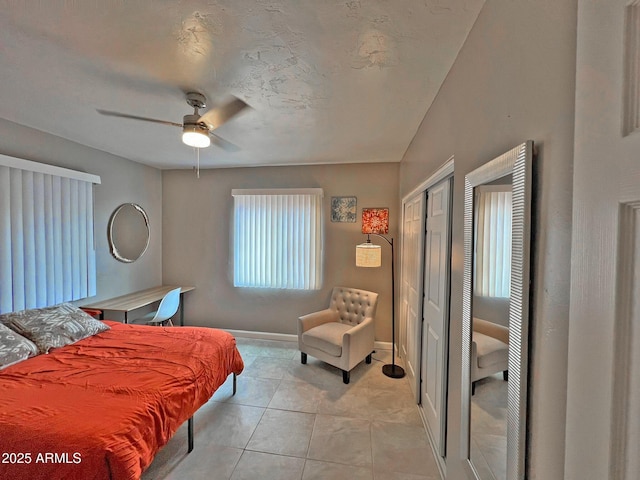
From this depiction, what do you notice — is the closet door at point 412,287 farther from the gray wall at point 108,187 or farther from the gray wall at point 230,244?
the gray wall at point 108,187

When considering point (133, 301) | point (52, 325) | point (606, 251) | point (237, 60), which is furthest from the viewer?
point (133, 301)

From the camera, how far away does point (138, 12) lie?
3.83 feet

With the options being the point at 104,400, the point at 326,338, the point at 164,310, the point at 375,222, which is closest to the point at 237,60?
the point at 104,400

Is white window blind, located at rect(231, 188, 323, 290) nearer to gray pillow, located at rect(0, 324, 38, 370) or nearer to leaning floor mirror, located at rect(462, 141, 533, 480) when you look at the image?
gray pillow, located at rect(0, 324, 38, 370)

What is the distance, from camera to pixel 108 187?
10.9 feet

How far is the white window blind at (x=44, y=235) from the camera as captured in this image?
7.64ft

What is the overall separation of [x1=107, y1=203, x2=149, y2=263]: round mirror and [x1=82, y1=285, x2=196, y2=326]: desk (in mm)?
497

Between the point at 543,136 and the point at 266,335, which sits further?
the point at 266,335

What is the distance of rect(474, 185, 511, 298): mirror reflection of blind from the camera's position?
2.93 ft

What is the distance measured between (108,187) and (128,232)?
2.09 feet

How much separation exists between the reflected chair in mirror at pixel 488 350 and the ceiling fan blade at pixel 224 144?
8.78 ft

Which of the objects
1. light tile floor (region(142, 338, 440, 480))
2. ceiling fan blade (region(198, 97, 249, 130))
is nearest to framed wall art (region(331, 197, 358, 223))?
light tile floor (region(142, 338, 440, 480))

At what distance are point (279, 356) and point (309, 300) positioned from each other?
84cm

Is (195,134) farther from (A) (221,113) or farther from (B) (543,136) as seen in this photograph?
(B) (543,136)
